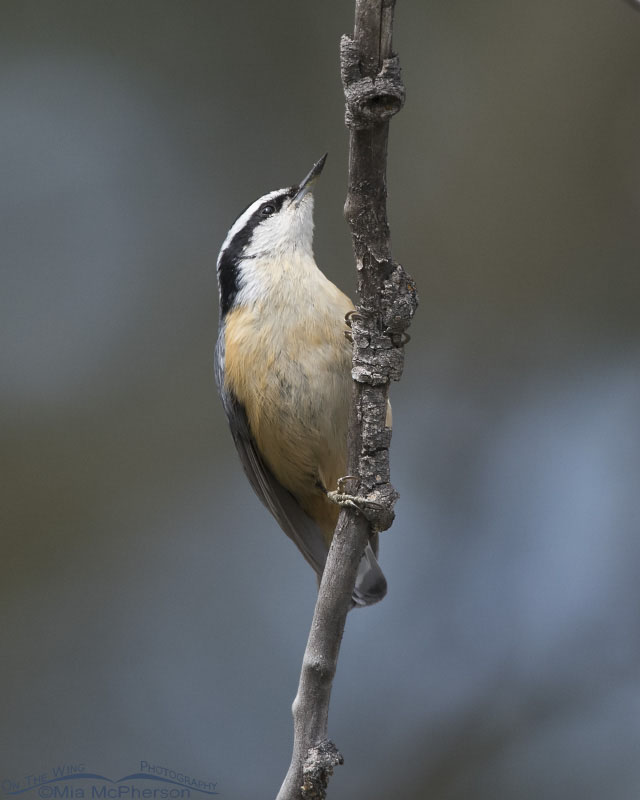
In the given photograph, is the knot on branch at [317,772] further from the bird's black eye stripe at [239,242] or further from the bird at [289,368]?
the bird's black eye stripe at [239,242]

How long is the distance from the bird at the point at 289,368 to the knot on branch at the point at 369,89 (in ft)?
2.91

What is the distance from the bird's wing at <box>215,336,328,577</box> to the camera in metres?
3.03

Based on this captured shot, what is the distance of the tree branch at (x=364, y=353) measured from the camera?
1.74 meters

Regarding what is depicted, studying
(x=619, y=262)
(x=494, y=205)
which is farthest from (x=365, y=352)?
(x=619, y=262)

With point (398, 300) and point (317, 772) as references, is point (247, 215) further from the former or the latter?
point (317, 772)

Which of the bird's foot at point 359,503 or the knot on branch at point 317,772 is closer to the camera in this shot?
the knot on branch at point 317,772

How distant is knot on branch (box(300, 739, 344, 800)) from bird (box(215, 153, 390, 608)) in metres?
0.73

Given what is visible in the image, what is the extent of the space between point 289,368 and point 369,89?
1.16 m

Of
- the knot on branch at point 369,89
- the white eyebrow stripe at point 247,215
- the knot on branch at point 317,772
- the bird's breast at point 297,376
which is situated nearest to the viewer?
the knot on branch at point 369,89

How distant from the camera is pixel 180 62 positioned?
16.3 feet

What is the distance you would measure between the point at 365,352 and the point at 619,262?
10.1 feet

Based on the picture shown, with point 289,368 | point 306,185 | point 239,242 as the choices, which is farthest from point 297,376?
point 306,185

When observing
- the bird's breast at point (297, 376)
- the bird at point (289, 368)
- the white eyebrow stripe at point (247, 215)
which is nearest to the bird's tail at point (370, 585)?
the bird at point (289, 368)

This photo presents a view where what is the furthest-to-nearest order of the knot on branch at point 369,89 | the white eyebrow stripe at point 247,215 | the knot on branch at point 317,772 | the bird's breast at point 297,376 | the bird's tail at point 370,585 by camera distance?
1. the white eyebrow stripe at point 247,215
2. the bird's tail at point 370,585
3. the bird's breast at point 297,376
4. the knot on branch at point 317,772
5. the knot on branch at point 369,89
